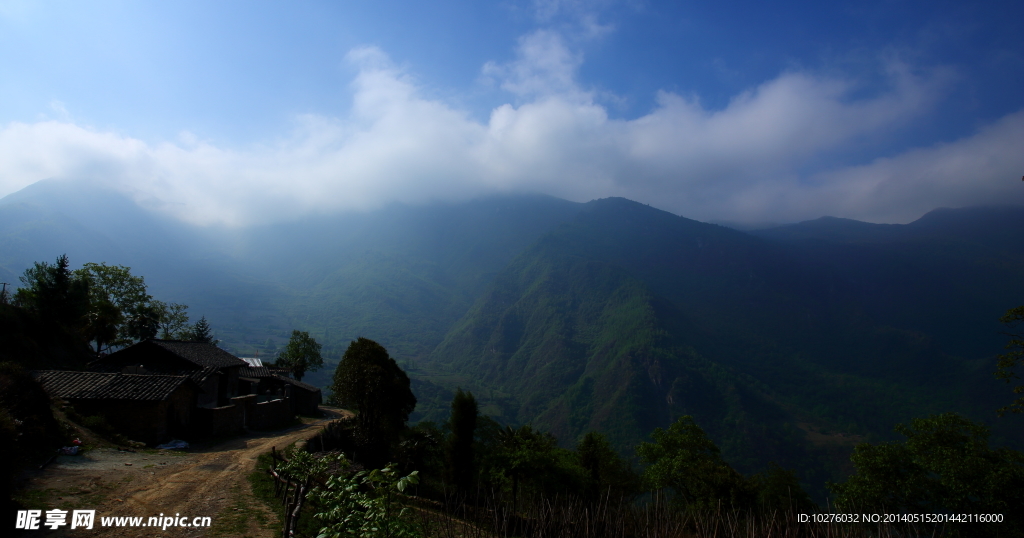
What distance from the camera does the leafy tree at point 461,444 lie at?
2853 cm

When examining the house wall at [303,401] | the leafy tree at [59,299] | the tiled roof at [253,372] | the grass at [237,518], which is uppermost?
the leafy tree at [59,299]

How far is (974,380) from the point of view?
161500 mm

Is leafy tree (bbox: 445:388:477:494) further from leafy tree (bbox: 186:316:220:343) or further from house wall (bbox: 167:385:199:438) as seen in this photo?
leafy tree (bbox: 186:316:220:343)

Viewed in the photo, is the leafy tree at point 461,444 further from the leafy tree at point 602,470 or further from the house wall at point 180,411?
the house wall at point 180,411

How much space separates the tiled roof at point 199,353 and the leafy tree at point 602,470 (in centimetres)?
3185

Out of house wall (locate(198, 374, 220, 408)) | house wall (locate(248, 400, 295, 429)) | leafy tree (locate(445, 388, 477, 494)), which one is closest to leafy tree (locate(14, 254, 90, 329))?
house wall (locate(198, 374, 220, 408))

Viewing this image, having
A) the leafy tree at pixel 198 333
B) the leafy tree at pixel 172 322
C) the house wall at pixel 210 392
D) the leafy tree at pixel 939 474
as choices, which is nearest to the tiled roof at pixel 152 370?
the house wall at pixel 210 392

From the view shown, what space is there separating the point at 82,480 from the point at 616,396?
505 ft

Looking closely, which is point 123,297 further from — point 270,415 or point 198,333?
point 270,415

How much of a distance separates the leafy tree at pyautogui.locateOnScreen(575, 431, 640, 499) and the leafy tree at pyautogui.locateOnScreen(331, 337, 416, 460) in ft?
53.4

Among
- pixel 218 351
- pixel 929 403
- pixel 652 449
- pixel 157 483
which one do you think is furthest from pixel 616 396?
pixel 157 483

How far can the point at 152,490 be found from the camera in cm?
1330

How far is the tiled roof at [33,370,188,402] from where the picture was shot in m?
20.9

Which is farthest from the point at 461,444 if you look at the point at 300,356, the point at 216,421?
the point at 300,356
